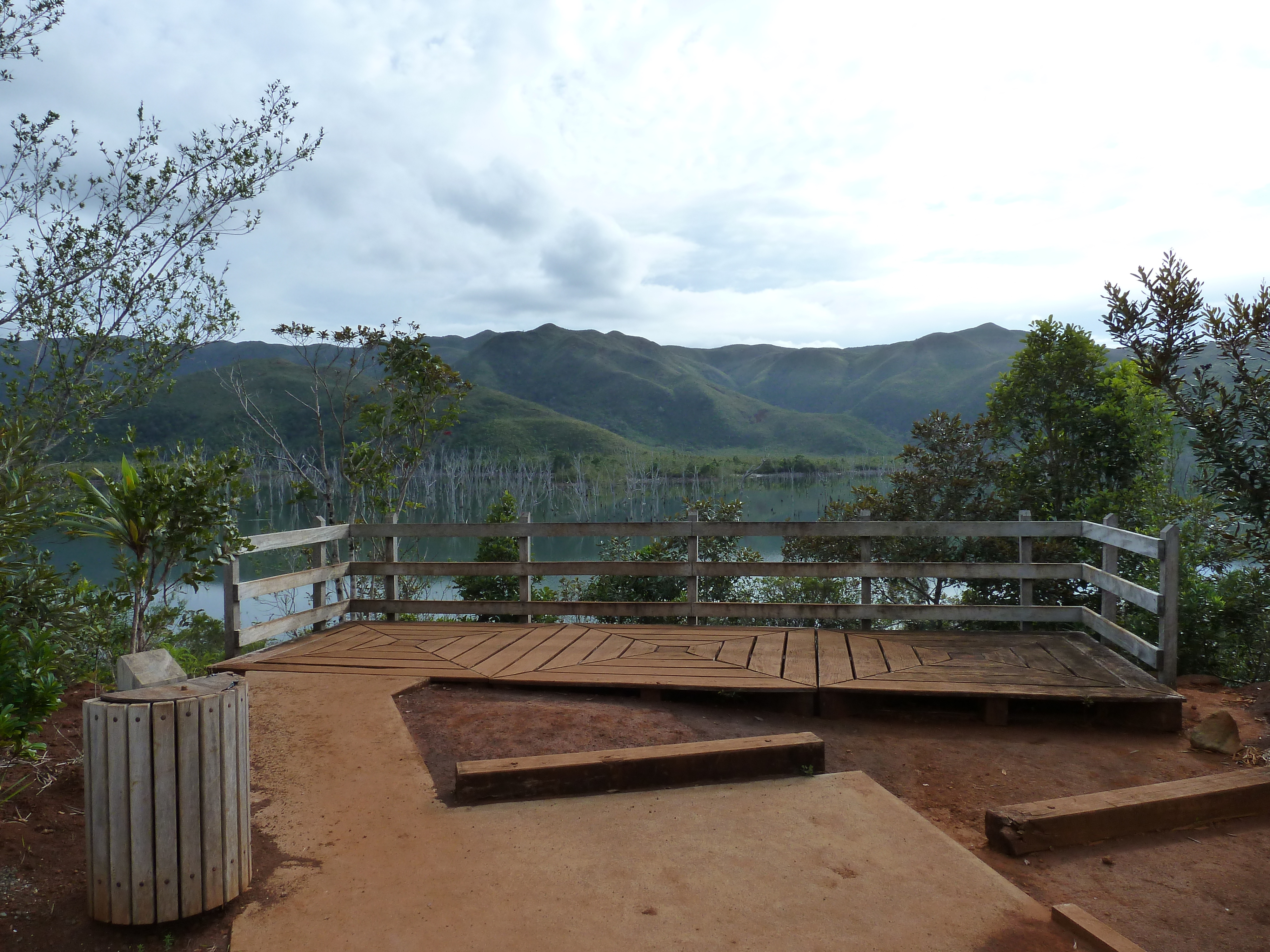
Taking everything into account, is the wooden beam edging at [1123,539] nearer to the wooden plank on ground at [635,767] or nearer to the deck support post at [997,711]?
the deck support post at [997,711]

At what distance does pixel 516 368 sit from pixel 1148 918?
581 feet

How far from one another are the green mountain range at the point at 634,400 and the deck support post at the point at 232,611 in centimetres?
5937

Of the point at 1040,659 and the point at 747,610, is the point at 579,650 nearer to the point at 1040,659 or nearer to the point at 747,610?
the point at 747,610

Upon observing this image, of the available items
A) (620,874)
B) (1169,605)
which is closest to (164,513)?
(620,874)

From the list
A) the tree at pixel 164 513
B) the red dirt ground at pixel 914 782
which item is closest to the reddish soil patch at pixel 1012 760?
the red dirt ground at pixel 914 782

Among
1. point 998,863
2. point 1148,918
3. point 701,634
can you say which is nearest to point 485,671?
point 701,634

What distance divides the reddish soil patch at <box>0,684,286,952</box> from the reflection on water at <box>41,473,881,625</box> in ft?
4.72

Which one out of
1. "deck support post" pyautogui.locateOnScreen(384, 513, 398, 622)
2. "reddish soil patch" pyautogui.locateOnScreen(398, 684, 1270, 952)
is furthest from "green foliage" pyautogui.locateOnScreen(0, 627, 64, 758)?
"deck support post" pyautogui.locateOnScreen(384, 513, 398, 622)

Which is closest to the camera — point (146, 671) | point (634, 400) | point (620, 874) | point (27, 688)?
point (620, 874)

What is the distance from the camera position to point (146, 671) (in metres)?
3.08

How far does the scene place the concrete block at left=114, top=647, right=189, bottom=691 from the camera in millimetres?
3016

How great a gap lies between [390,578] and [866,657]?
454 cm

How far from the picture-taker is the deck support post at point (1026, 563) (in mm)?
6383

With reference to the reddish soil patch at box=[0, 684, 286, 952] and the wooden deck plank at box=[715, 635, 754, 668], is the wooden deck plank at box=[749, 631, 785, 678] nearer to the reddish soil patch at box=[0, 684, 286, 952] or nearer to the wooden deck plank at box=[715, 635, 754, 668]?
the wooden deck plank at box=[715, 635, 754, 668]
